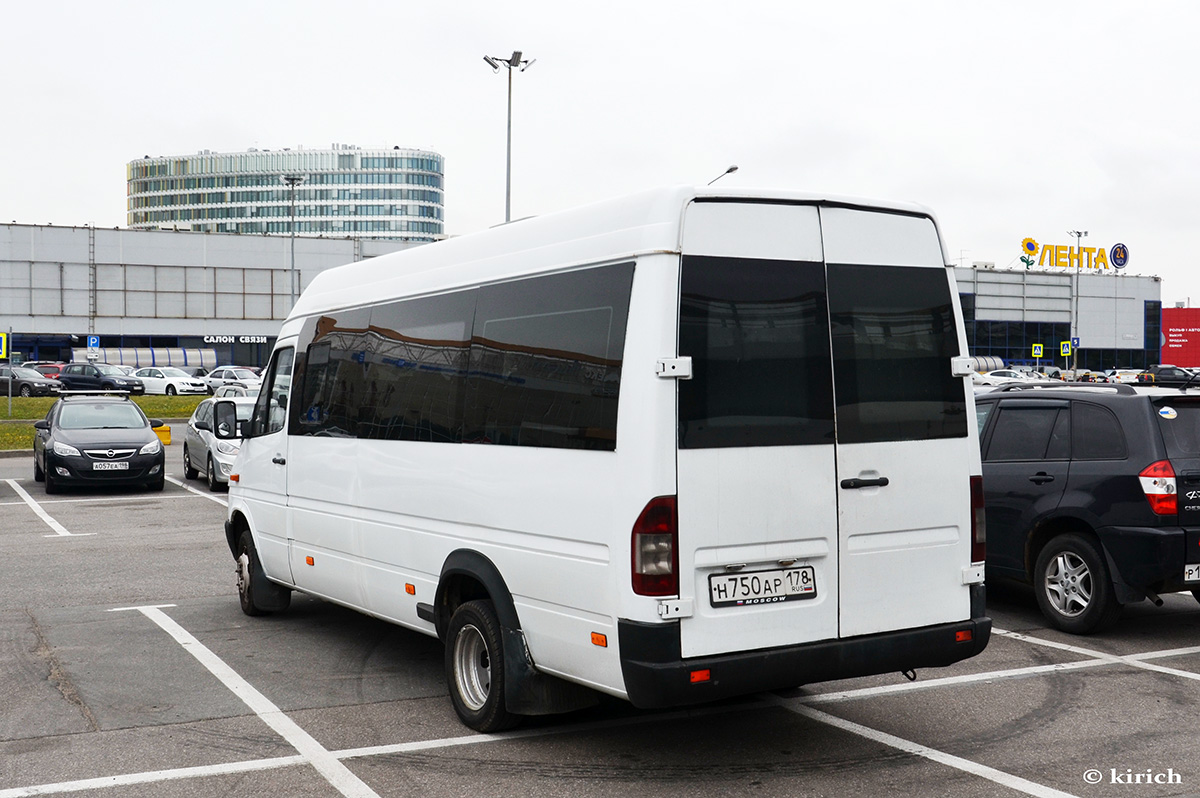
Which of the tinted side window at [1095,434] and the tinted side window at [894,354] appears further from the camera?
the tinted side window at [1095,434]

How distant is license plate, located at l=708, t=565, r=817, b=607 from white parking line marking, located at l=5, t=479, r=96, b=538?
11.0 meters

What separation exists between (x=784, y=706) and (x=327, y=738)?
2.41 m

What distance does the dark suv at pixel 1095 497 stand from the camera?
779cm

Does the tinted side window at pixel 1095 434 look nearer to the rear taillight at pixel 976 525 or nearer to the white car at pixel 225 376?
the rear taillight at pixel 976 525

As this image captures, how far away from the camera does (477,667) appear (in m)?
5.92

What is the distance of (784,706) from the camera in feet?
21.0

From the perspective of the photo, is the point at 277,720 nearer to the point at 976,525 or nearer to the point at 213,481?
the point at 976,525

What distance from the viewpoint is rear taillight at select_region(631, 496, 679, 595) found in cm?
475

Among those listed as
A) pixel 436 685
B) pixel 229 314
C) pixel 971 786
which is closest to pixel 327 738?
pixel 436 685

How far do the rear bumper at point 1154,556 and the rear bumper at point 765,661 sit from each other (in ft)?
9.28

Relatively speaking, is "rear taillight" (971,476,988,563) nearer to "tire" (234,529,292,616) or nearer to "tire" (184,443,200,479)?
"tire" (234,529,292,616)

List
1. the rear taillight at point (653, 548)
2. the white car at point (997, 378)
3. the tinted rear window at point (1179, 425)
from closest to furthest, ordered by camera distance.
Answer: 1. the rear taillight at point (653, 548)
2. the tinted rear window at point (1179, 425)
3. the white car at point (997, 378)

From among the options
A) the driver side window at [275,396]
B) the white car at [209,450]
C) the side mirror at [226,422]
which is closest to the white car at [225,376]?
the white car at [209,450]

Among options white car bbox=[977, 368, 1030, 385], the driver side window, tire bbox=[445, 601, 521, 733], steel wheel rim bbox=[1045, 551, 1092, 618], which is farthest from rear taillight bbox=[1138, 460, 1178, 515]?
white car bbox=[977, 368, 1030, 385]
